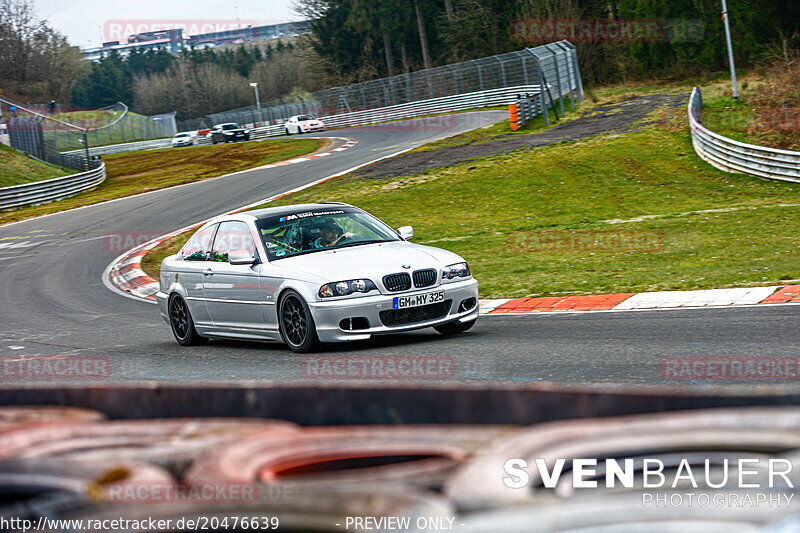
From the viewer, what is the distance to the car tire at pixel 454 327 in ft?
31.0

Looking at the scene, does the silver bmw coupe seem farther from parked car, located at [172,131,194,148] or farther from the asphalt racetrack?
parked car, located at [172,131,194,148]

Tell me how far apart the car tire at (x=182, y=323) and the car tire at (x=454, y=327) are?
9.49 ft

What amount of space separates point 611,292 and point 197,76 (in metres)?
133

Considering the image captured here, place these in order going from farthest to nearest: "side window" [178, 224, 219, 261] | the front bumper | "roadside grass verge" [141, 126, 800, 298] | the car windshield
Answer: "roadside grass verge" [141, 126, 800, 298] < "side window" [178, 224, 219, 261] < the car windshield < the front bumper

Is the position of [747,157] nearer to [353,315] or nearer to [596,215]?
[596,215]

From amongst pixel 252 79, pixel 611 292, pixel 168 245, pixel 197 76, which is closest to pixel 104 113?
pixel 252 79

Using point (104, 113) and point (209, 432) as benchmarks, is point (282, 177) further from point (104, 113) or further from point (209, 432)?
point (104, 113)

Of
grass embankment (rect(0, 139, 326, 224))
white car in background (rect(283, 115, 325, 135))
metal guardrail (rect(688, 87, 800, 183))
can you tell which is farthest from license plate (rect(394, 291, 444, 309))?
white car in background (rect(283, 115, 325, 135))

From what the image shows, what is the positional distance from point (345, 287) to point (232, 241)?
2037mm

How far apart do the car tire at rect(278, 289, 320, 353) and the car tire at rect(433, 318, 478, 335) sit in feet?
4.53

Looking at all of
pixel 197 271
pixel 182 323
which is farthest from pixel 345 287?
pixel 182 323

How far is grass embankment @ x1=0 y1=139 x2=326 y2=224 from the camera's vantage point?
35781mm

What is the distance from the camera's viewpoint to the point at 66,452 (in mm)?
3234

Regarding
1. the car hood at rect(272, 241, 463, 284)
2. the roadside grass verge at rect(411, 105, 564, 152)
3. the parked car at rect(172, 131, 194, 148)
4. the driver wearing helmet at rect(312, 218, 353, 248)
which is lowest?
the car hood at rect(272, 241, 463, 284)
